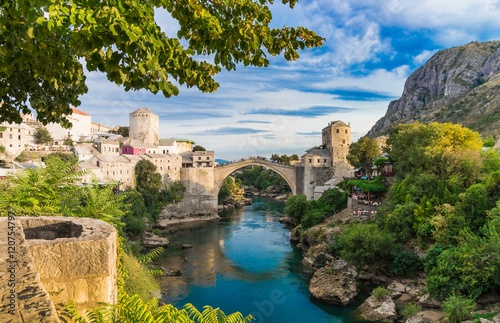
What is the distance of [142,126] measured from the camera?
49.8 m

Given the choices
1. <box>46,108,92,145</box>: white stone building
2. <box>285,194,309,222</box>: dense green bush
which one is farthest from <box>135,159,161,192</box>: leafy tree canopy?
<box>285,194,309,222</box>: dense green bush

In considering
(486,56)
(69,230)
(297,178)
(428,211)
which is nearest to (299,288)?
(428,211)

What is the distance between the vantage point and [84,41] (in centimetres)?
199

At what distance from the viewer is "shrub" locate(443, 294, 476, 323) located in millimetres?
11156

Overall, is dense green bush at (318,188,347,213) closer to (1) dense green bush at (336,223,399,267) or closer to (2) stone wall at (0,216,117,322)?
(1) dense green bush at (336,223,399,267)

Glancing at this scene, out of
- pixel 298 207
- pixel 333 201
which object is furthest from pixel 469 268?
pixel 298 207

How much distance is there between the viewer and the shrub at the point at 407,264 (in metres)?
15.9

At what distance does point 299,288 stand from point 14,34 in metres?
16.5

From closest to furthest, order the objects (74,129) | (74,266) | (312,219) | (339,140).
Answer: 1. (74,266)
2. (312,219)
3. (339,140)
4. (74,129)

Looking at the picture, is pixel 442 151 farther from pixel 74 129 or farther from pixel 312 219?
pixel 74 129

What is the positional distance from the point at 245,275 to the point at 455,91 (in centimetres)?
7933

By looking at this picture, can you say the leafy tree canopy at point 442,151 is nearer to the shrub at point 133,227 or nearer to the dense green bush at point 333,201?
the dense green bush at point 333,201

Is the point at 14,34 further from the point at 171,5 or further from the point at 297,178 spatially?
the point at 297,178

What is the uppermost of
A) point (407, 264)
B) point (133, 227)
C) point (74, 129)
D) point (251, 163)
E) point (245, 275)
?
point (74, 129)
